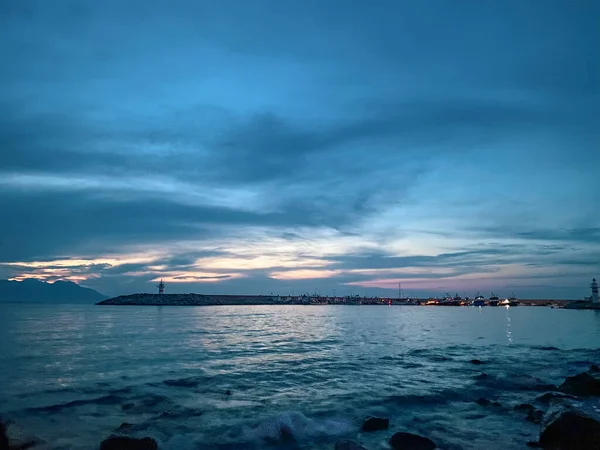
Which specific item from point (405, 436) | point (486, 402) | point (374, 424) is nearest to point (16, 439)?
point (374, 424)

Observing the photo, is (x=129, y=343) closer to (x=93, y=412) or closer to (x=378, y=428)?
(x=93, y=412)

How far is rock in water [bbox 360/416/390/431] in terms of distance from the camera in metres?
15.8

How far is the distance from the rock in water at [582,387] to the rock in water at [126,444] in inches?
840

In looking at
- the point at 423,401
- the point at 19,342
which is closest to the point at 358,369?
the point at 423,401

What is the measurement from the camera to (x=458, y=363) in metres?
32.2

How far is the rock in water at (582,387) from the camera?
20641 millimetres

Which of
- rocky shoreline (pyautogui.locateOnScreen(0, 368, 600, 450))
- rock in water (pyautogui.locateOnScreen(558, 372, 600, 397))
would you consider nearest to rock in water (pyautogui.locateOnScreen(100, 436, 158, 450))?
rocky shoreline (pyautogui.locateOnScreen(0, 368, 600, 450))

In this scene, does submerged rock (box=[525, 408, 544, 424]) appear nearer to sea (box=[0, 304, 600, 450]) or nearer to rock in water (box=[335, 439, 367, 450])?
sea (box=[0, 304, 600, 450])

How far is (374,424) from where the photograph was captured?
624 inches

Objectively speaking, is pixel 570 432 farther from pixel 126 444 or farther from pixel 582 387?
pixel 126 444

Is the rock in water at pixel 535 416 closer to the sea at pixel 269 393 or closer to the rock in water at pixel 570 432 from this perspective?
the sea at pixel 269 393

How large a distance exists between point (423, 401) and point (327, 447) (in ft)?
28.2

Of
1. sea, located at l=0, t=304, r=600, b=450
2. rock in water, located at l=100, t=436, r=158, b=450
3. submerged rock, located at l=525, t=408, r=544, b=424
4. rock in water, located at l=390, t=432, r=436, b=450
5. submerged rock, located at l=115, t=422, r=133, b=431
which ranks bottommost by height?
sea, located at l=0, t=304, r=600, b=450

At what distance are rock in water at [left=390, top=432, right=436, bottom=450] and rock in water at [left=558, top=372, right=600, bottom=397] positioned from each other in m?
12.6
